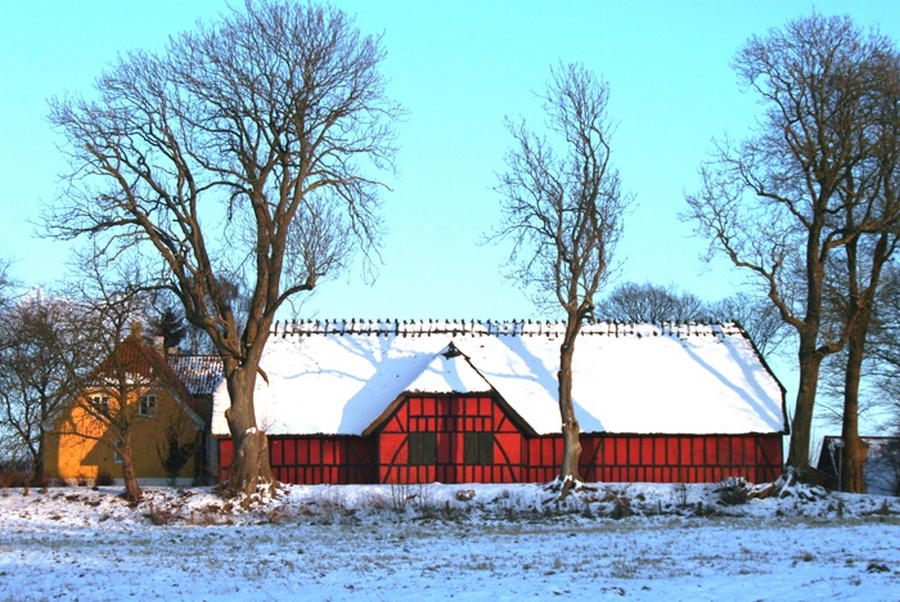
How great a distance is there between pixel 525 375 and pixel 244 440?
12.4 metres

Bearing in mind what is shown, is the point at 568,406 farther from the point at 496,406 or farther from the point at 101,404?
the point at 101,404

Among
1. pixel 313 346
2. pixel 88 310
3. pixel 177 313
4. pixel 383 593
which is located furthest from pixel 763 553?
pixel 177 313

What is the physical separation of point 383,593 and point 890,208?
→ 884 inches

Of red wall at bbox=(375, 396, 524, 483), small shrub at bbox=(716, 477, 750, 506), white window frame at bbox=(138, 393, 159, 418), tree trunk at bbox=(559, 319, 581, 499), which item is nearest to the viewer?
small shrub at bbox=(716, 477, 750, 506)

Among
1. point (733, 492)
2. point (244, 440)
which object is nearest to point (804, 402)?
point (733, 492)

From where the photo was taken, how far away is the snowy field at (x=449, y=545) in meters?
15.0

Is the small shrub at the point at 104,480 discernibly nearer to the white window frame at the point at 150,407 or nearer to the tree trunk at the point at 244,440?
the white window frame at the point at 150,407

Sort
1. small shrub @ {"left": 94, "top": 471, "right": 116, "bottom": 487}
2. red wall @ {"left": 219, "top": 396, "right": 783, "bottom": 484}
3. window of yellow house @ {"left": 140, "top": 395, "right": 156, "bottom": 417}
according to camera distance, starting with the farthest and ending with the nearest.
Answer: small shrub @ {"left": 94, "top": 471, "right": 116, "bottom": 487}
window of yellow house @ {"left": 140, "top": 395, "right": 156, "bottom": 417}
red wall @ {"left": 219, "top": 396, "right": 783, "bottom": 484}

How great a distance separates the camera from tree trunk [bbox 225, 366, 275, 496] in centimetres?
2958

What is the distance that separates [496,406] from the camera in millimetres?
35781

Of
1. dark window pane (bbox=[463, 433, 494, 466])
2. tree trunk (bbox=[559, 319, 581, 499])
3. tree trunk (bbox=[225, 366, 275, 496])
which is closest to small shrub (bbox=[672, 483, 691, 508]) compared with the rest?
tree trunk (bbox=[559, 319, 581, 499])

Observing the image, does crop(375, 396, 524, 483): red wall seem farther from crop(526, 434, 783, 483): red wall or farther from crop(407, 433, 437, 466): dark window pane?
crop(526, 434, 783, 483): red wall

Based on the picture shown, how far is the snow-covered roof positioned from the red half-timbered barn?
0.19ft

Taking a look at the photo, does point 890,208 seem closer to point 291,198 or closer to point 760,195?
point 760,195
